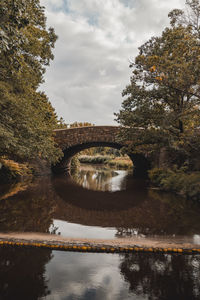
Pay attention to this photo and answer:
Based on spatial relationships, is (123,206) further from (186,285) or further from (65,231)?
(186,285)

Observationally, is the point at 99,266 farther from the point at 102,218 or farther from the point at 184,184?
the point at 184,184

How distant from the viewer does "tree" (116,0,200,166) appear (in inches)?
353

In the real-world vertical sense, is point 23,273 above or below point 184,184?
below

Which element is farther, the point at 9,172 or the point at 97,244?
the point at 9,172

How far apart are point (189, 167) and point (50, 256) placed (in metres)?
9.46

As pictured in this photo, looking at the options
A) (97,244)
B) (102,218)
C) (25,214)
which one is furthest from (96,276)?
(25,214)

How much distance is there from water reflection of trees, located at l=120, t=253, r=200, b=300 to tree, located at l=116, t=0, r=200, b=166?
7006mm

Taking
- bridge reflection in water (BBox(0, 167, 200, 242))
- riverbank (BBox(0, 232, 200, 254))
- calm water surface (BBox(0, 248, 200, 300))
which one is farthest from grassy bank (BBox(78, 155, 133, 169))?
calm water surface (BBox(0, 248, 200, 300))

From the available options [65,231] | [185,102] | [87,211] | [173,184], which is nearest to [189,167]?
[173,184]

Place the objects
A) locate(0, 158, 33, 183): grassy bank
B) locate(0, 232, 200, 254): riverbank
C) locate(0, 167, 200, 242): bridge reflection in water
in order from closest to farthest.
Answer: locate(0, 232, 200, 254): riverbank < locate(0, 167, 200, 242): bridge reflection in water < locate(0, 158, 33, 183): grassy bank

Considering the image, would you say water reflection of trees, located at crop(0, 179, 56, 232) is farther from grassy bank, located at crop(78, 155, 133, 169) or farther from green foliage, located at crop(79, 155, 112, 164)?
green foliage, located at crop(79, 155, 112, 164)

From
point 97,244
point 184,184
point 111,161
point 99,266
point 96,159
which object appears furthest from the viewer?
point 96,159

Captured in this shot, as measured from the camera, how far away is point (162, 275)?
8.63 ft

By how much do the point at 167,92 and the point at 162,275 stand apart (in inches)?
375
